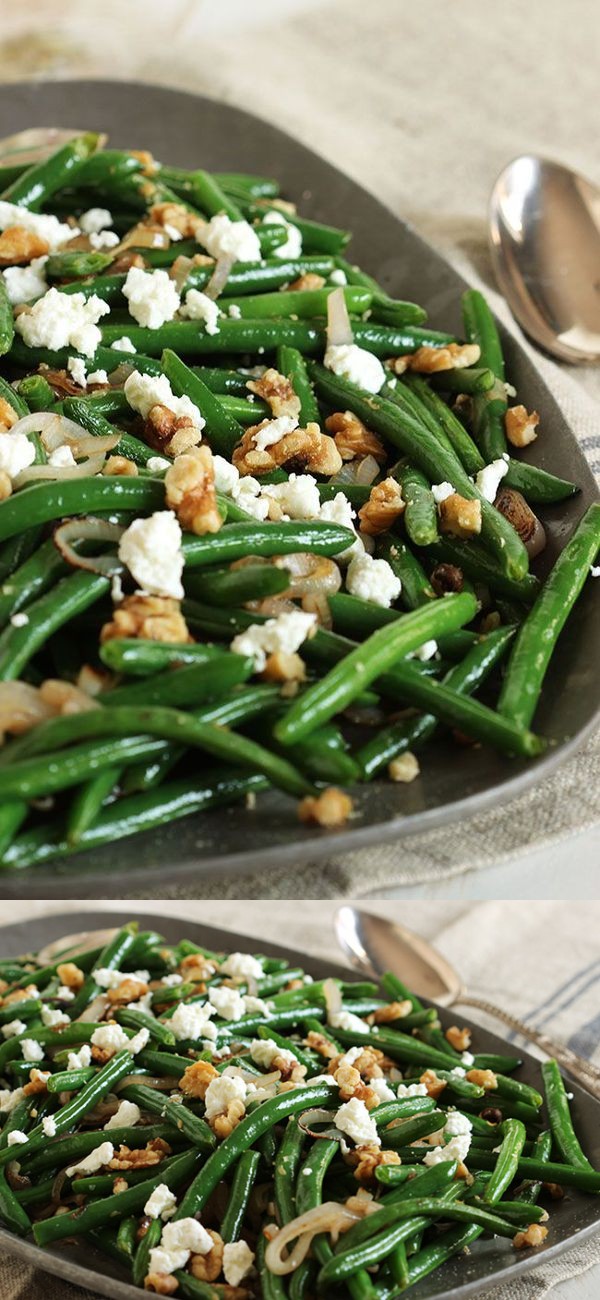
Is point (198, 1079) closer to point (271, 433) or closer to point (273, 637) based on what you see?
point (273, 637)

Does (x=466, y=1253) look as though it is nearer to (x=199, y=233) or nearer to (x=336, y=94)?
(x=199, y=233)

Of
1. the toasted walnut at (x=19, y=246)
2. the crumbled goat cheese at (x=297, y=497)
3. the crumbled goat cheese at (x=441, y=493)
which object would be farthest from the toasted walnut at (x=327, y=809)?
the toasted walnut at (x=19, y=246)

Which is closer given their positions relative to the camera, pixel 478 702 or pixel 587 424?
pixel 478 702

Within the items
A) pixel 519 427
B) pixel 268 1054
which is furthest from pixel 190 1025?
pixel 519 427

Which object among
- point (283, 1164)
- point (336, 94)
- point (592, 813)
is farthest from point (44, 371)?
point (336, 94)

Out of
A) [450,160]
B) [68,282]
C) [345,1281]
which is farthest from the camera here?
[450,160]

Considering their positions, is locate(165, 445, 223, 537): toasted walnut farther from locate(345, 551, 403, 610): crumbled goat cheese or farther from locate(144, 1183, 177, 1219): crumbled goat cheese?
locate(144, 1183, 177, 1219): crumbled goat cheese
